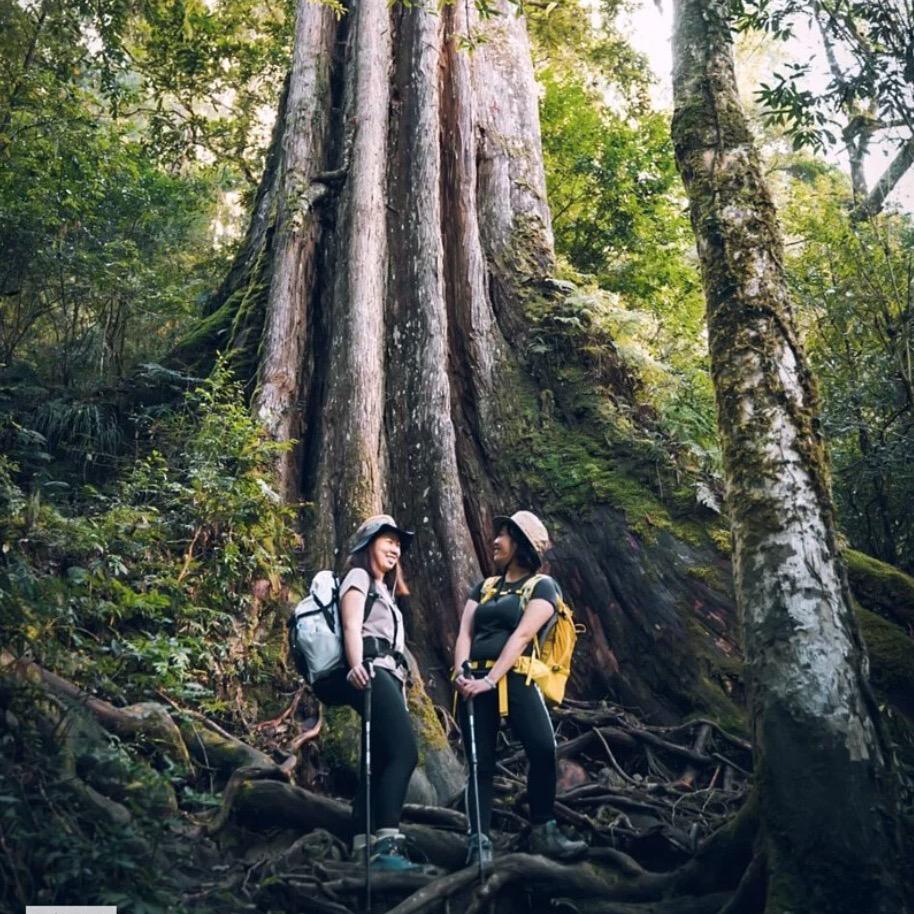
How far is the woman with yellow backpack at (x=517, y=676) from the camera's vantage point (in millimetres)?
4633

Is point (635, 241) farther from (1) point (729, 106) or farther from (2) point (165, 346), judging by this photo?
(1) point (729, 106)

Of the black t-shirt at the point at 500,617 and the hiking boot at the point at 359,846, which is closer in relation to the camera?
the hiking boot at the point at 359,846

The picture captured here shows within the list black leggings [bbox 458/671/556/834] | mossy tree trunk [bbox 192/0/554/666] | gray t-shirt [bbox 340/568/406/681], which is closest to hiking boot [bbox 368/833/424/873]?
black leggings [bbox 458/671/556/834]

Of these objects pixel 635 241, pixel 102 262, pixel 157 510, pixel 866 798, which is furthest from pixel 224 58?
pixel 866 798

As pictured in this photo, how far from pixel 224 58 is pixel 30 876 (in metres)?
13.0

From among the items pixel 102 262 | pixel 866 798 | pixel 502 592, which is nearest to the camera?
pixel 866 798

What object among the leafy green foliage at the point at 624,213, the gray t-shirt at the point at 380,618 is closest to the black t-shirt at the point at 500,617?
the gray t-shirt at the point at 380,618

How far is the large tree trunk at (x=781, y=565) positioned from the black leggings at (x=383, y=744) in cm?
162

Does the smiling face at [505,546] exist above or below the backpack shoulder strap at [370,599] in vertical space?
above

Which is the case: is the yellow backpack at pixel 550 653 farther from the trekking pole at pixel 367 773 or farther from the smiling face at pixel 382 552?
the trekking pole at pixel 367 773

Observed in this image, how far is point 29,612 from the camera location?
4121 millimetres

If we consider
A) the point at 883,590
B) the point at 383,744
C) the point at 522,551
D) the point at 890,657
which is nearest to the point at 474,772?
the point at 383,744

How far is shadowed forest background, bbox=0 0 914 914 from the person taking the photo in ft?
14.1

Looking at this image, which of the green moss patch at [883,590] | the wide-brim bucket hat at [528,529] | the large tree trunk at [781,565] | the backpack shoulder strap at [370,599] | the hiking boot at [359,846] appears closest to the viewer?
the large tree trunk at [781,565]
